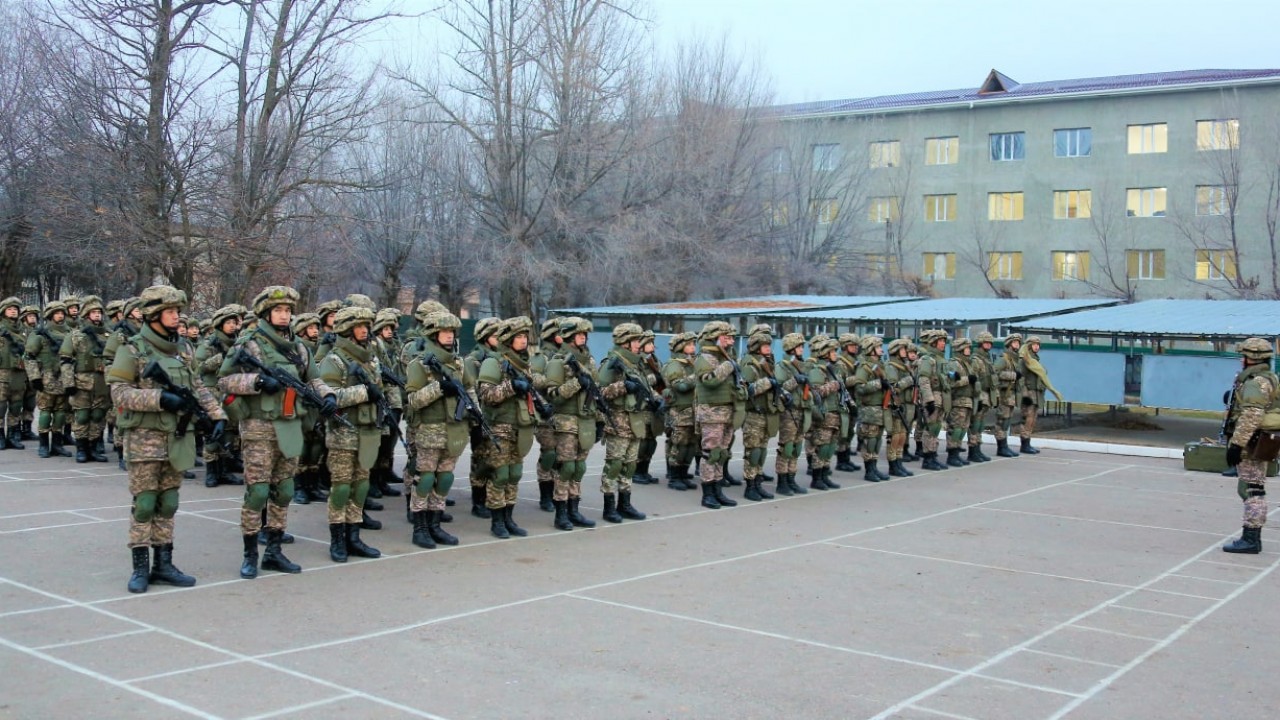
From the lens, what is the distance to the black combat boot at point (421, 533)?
9922 millimetres

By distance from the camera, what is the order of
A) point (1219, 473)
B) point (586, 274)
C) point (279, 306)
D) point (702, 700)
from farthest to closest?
point (586, 274), point (1219, 473), point (279, 306), point (702, 700)

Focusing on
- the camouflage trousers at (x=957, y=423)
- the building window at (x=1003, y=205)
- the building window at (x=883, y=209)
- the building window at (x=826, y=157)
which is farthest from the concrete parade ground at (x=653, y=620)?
the building window at (x=1003, y=205)

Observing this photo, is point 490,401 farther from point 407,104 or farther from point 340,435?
point 407,104

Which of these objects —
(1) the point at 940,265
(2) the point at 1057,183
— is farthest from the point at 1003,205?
(1) the point at 940,265

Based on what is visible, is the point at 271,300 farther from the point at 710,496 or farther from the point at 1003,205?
the point at 1003,205

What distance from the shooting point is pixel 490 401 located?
10461mm

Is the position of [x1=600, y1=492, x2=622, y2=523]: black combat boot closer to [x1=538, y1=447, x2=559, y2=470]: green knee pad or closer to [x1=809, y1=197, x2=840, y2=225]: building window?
[x1=538, y1=447, x2=559, y2=470]: green knee pad

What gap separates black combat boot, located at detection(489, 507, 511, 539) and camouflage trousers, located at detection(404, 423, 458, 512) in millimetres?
687

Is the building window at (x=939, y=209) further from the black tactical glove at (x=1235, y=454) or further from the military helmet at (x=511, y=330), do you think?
the military helmet at (x=511, y=330)

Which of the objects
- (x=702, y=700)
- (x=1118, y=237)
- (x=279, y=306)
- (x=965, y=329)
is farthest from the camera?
(x=1118, y=237)

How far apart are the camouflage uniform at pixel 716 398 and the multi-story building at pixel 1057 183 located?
29.8 metres

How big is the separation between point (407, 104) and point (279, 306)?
27422mm

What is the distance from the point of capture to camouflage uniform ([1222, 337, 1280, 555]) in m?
10.4

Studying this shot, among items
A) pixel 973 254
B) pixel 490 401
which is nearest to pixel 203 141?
pixel 490 401
